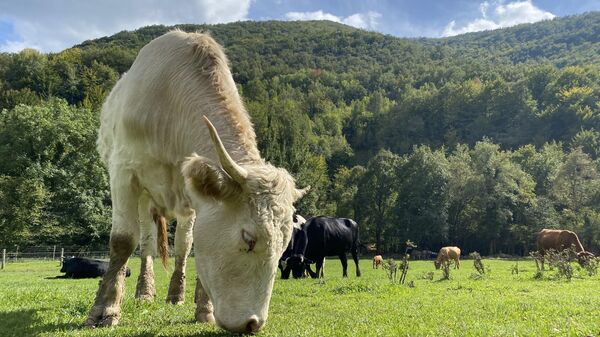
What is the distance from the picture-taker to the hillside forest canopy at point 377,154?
44719 mm

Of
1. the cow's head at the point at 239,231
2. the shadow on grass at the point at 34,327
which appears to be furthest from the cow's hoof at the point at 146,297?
the cow's head at the point at 239,231

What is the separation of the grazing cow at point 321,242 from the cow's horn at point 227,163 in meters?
13.7

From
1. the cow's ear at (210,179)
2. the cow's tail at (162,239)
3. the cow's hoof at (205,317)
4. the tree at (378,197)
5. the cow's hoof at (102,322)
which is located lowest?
the cow's hoof at (102,322)

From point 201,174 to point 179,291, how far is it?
3.88 metres

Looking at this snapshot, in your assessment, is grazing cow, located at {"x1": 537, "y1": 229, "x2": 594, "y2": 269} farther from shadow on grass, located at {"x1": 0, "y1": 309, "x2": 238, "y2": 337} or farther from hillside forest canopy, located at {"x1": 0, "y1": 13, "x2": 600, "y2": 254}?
shadow on grass, located at {"x1": 0, "y1": 309, "x2": 238, "y2": 337}

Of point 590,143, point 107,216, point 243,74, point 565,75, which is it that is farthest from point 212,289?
point 565,75

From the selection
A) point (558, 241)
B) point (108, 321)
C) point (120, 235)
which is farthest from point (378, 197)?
point (108, 321)

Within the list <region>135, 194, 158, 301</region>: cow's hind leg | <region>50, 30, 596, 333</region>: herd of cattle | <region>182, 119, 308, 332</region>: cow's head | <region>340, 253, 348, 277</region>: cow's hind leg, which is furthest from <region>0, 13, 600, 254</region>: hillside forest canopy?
<region>340, 253, 348, 277</region>: cow's hind leg

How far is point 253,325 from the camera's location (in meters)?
3.60

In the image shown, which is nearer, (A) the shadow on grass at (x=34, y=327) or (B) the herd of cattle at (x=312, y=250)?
(A) the shadow on grass at (x=34, y=327)

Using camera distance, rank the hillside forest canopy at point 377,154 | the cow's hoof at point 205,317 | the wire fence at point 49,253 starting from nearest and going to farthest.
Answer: the cow's hoof at point 205,317 → the wire fence at point 49,253 → the hillside forest canopy at point 377,154

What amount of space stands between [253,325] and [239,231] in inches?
29.9

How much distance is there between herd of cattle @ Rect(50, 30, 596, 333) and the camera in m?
3.76

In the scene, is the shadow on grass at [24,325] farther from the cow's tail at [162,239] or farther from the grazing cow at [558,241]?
the grazing cow at [558,241]
